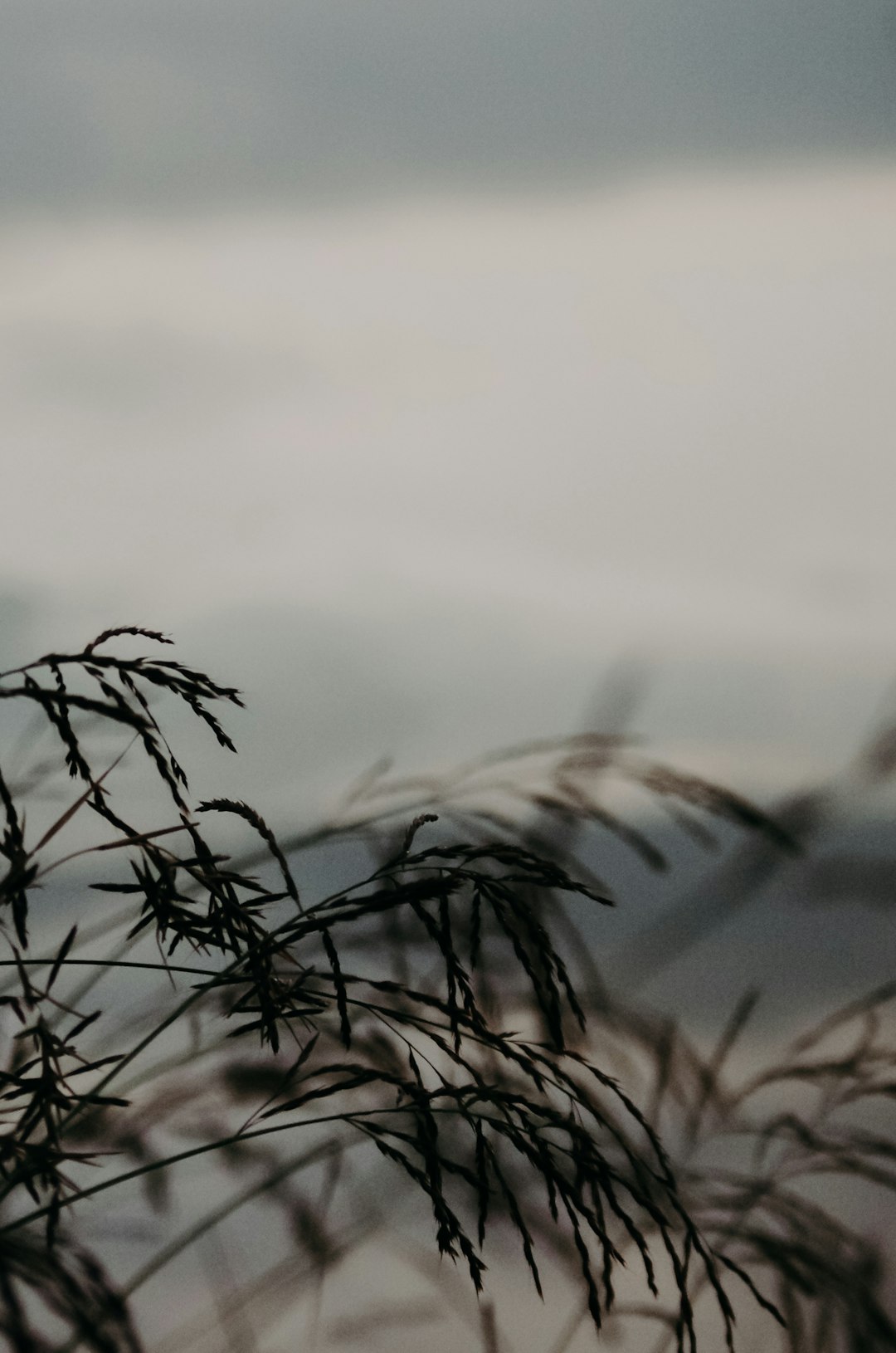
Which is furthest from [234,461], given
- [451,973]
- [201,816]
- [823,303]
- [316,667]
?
[451,973]

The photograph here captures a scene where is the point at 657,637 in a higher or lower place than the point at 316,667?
lower

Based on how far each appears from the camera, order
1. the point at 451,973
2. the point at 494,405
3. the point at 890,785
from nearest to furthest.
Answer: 1. the point at 451,973
2. the point at 890,785
3. the point at 494,405

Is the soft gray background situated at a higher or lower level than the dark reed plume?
higher

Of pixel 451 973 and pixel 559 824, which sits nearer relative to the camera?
pixel 451 973

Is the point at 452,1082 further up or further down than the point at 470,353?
further down

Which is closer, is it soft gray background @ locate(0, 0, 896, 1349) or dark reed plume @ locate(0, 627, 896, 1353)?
dark reed plume @ locate(0, 627, 896, 1353)

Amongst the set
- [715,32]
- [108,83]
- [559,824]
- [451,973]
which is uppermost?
[108,83]

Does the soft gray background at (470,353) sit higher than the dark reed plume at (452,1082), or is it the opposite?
the soft gray background at (470,353)

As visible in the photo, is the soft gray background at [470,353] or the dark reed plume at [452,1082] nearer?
the dark reed plume at [452,1082]

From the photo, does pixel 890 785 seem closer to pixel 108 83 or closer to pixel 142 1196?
pixel 142 1196

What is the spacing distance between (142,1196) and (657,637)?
0.57 m

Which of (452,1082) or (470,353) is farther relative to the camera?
(470,353)

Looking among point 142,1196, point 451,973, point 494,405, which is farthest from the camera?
point 494,405

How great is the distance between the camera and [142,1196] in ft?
2.95
